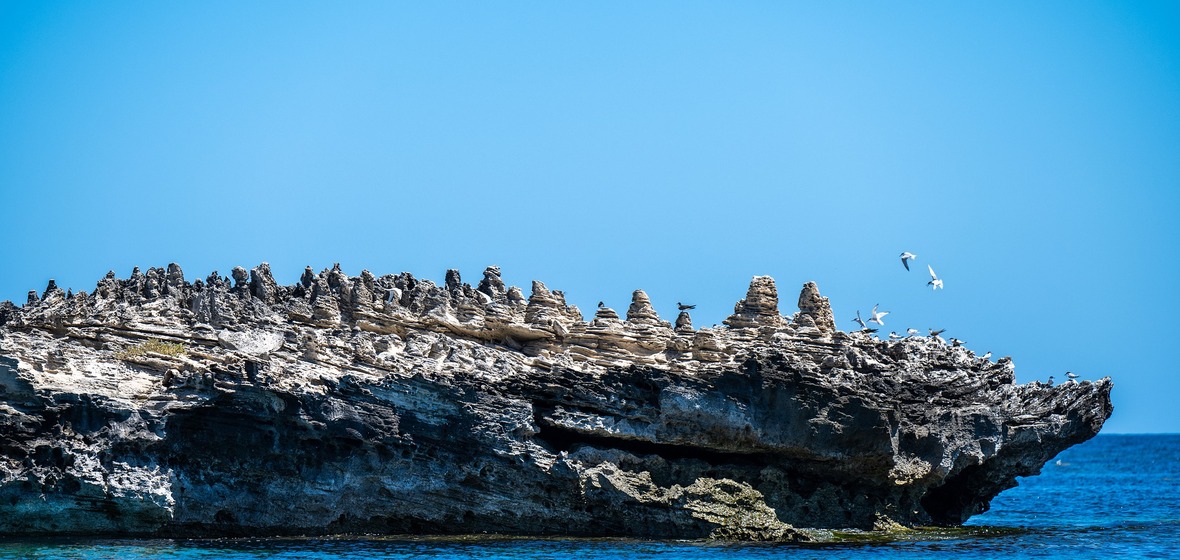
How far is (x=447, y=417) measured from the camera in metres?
40.3

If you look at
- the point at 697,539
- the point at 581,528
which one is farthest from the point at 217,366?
the point at 697,539

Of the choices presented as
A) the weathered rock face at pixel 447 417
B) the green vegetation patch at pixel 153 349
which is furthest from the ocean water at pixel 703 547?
the green vegetation patch at pixel 153 349

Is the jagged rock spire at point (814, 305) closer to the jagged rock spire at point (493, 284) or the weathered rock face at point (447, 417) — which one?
the weathered rock face at point (447, 417)

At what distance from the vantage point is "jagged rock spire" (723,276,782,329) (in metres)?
46.8

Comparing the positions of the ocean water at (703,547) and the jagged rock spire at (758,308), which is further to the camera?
the jagged rock spire at (758,308)

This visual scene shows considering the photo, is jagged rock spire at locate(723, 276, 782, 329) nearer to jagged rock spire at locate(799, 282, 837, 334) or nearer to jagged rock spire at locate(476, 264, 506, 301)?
jagged rock spire at locate(799, 282, 837, 334)

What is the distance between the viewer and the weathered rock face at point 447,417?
39.5 meters

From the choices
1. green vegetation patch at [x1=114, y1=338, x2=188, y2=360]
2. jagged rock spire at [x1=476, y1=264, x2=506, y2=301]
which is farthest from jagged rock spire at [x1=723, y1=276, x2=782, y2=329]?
green vegetation patch at [x1=114, y1=338, x2=188, y2=360]

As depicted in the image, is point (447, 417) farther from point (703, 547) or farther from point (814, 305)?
point (814, 305)

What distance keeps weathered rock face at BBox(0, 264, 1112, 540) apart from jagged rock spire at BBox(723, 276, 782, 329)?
0.75 ft

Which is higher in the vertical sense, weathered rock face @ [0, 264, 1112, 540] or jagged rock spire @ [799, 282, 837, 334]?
jagged rock spire @ [799, 282, 837, 334]

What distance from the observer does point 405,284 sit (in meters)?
46.6

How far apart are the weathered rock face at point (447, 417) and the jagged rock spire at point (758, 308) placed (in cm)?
23

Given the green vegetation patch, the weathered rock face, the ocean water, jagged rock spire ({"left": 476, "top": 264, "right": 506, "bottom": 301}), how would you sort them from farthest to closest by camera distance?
jagged rock spire ({"left": 476, "top": 264, "right": 506, "bottom": 301}) < the green vegetation patch < the weathered rock face < the ocean water
